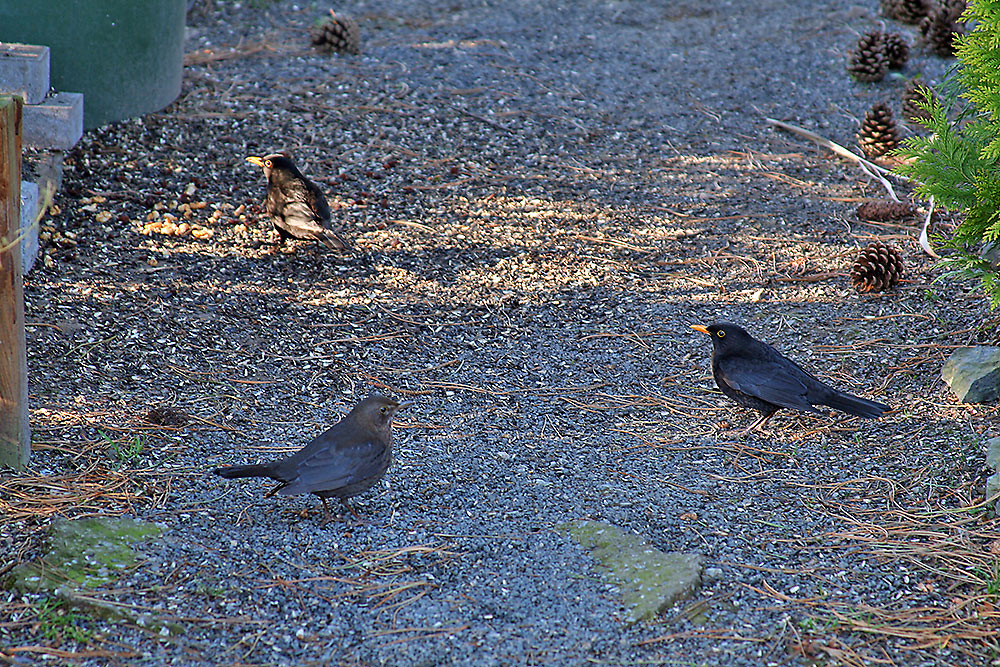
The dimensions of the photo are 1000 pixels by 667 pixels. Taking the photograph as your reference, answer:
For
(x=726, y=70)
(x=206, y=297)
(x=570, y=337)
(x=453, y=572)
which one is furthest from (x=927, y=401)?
(x=726, y=70)

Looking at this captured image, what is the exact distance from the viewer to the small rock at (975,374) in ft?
14.5

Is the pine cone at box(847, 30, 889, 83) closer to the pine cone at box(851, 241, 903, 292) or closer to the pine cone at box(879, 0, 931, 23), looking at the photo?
the pine cone at box(879, 0, 931, 23)

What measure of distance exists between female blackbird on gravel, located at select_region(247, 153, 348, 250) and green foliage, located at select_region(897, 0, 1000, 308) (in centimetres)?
329

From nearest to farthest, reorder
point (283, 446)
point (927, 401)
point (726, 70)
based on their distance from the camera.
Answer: point (283, 446)
point (927, 401)
point (726, 70)

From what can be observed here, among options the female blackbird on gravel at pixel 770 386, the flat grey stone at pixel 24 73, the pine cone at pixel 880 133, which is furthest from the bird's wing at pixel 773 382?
the flat grey stone at pixel 24 73

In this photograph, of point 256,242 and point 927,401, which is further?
point 256,242

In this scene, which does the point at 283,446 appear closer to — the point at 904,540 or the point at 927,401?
the point at 904,540

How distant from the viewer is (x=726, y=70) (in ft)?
30.8

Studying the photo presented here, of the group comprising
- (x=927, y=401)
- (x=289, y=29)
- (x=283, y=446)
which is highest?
(x=289, y=29)

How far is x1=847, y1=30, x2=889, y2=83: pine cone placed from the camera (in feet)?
29.0

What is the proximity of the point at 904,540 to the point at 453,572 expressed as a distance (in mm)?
1700

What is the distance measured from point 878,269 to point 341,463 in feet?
11.3

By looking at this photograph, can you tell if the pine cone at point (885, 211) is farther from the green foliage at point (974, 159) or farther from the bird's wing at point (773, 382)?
the bird's wing at point (773, 382)

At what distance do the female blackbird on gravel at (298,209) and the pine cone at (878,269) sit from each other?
3148 millimetres
